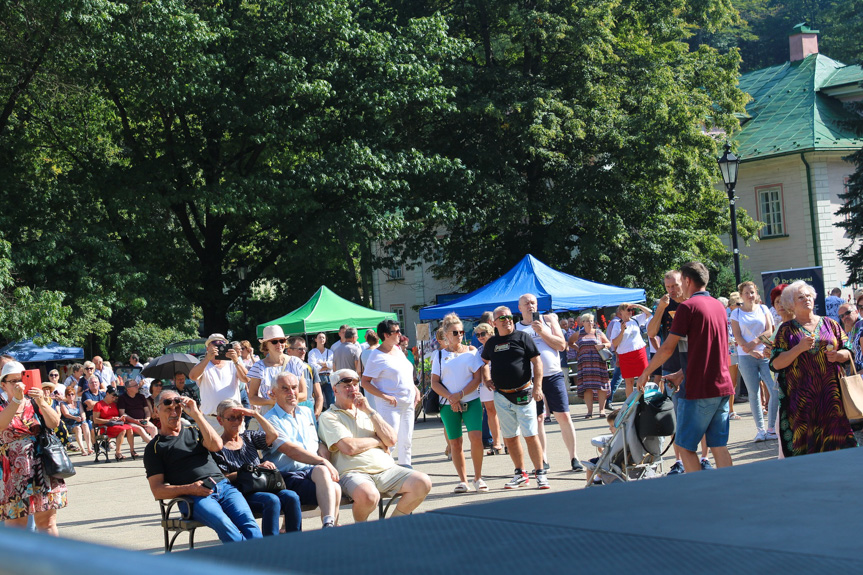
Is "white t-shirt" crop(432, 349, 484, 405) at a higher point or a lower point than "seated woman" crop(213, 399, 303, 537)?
higher

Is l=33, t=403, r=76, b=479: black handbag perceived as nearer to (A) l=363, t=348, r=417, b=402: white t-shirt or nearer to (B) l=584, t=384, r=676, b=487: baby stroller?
(A) l=363, t=348, r=417, b=402: white t-shirt

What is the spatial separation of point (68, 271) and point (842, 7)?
136ft

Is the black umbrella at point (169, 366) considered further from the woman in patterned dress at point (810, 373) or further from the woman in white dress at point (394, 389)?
the woman in patterned dress at point (810, 373)

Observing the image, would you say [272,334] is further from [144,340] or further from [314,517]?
[144,340]

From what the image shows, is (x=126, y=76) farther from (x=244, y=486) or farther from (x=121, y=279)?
(x=244, y=486)

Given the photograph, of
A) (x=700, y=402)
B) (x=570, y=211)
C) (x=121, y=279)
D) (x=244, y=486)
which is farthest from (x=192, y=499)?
(x=570, y=211)

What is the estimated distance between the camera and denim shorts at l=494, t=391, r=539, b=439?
9.87 metres

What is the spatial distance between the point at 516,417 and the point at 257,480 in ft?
10.5

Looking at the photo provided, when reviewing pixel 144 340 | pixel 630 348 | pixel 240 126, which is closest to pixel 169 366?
pixel 630 348

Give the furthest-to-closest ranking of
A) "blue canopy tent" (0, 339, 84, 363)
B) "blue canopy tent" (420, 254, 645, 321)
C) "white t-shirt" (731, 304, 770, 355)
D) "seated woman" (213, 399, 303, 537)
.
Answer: "blue canopy tent" (0, 339, 84, 363), "blue canopy tent" (420, 254, 645, 321), "white t-shirt" (731, 304, 770, 355), "seated woman" (213, 399, 303, 537)

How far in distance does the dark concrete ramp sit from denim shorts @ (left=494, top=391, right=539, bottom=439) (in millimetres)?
7568

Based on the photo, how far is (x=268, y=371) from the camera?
1058 cm

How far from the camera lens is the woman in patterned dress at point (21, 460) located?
775 centimetres

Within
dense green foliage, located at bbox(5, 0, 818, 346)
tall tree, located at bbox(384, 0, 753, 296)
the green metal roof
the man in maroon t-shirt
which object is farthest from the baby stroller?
the green metal roof
